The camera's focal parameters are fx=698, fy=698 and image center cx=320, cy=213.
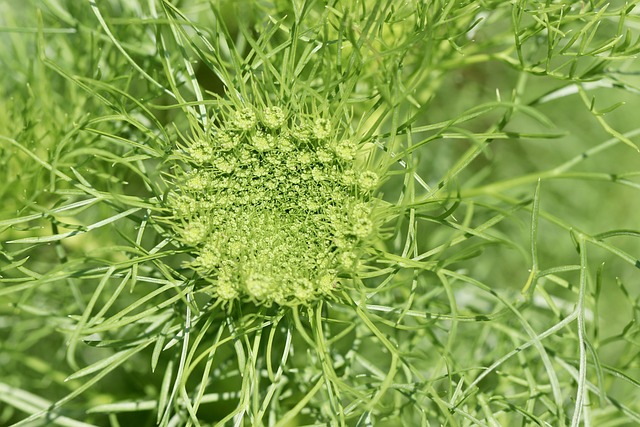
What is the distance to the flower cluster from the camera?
23.0 inches

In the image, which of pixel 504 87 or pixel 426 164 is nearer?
pixel 426 164

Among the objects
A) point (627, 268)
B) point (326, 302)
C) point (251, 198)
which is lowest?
point (627, 268)

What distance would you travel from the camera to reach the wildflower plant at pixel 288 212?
1.92 feet

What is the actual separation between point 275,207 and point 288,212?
1 cm

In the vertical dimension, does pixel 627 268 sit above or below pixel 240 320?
below

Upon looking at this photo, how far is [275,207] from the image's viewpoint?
1.97 ft

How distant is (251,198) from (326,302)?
0.12 meters

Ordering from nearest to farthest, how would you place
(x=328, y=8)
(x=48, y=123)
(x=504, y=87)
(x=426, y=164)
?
(x=328, y=8) → (x=48, y=123) → (x=426, y=164) → (x=504, y=87)

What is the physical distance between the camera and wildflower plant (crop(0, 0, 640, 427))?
58 centimetres

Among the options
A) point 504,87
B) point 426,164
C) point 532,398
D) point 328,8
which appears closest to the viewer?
point 328,8

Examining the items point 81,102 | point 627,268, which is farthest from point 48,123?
point 627,268

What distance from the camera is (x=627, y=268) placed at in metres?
1.43

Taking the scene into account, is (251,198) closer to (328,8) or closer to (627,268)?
(328,8)

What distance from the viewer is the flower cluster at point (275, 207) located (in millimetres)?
585
